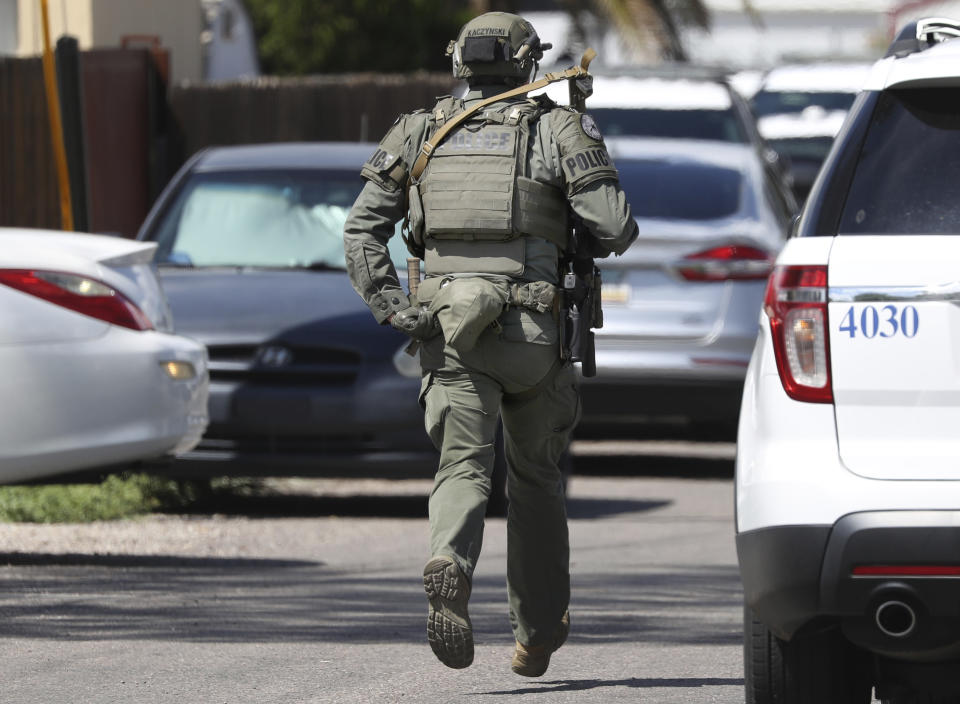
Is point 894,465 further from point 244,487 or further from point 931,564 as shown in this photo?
point 244,487

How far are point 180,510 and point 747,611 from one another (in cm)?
575

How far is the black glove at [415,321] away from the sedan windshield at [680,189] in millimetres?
6036

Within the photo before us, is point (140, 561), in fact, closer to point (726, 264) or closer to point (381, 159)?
point (381, 159)

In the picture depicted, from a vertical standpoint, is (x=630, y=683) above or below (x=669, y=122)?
below

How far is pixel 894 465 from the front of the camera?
4242mm

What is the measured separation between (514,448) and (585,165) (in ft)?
2.56

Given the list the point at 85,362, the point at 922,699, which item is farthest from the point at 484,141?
the point at 85,362

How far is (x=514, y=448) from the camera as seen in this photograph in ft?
18.4

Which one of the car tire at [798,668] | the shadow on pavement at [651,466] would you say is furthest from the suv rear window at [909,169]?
the shadow on pavement at [651,466]

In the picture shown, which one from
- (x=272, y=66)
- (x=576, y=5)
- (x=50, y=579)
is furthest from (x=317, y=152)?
(x=272, y=66)

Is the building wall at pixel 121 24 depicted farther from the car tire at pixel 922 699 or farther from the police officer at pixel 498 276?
the car tire at pixel 922 699

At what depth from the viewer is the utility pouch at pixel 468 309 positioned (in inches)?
210

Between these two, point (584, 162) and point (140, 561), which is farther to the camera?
point (140, 561)

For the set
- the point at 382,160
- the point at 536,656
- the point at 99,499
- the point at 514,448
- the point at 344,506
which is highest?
the point at 382,160
